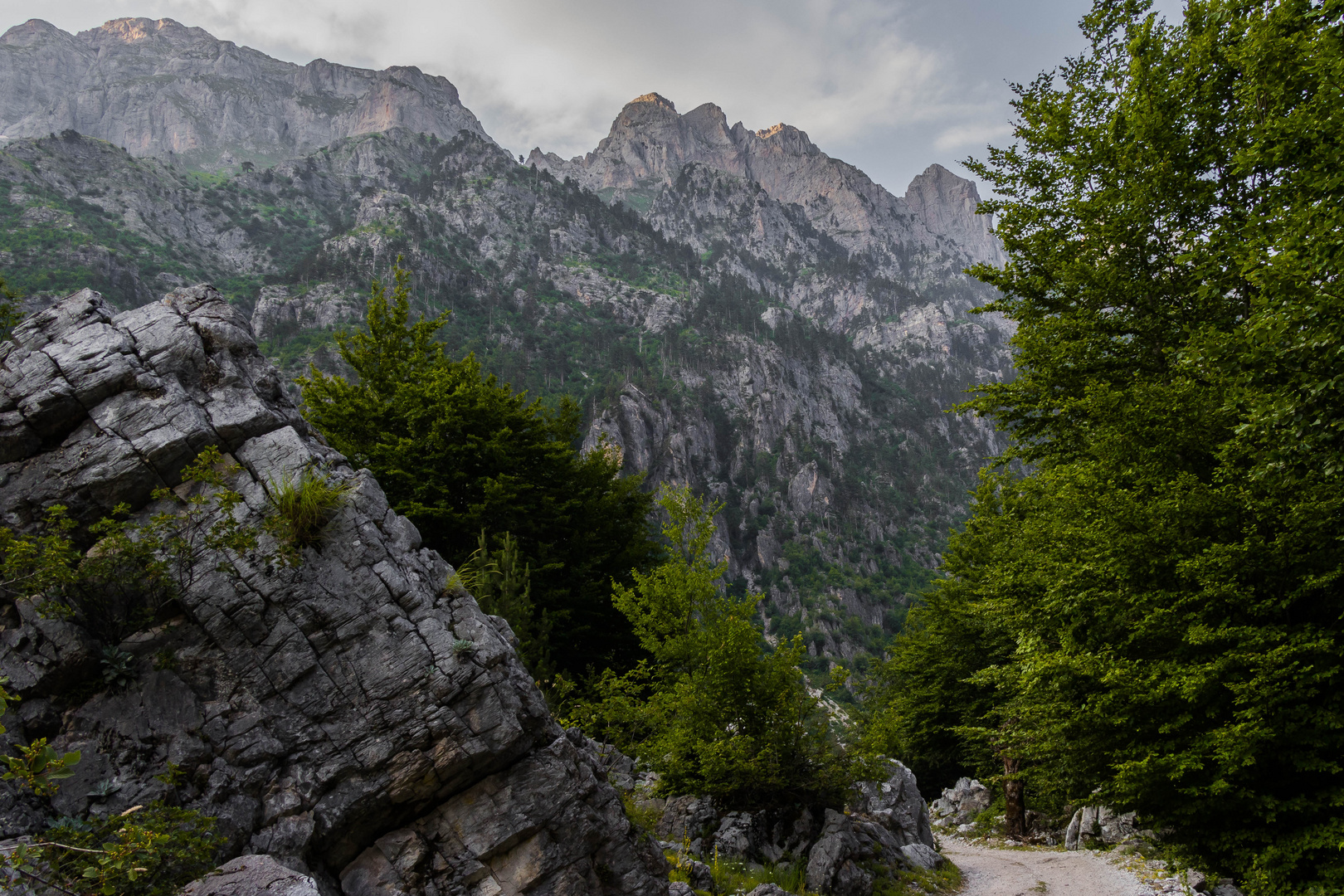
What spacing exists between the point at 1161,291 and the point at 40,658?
14.9 metres

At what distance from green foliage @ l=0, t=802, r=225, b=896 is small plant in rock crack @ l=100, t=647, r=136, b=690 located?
4.02 ft

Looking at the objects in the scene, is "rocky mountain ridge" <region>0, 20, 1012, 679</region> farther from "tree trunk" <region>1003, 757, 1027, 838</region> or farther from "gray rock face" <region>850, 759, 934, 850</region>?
"gray rock face" <region>850, 759, 934, 850</region>

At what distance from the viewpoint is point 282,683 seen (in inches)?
255

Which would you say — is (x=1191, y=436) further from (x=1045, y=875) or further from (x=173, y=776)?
(x=173, y=776)

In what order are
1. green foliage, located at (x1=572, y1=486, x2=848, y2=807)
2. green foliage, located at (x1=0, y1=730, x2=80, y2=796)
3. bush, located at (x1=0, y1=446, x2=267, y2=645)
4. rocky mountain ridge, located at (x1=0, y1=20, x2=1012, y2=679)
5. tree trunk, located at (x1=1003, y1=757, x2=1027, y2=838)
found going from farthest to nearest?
rocky mountain ridge, located at (x1=0, y1=20, x2=1012, y2=679) → tree trunk, located at (x1=1003, y1=757, x2=1027, y2=838) → green foliage, located at (x1=572, y1=486, x2=848, y2=807) → bush, located at (x1=0, y1=446, x2=267, y2=645) → green foliage, located at (x1=0, y1=730, x2=80, y2=796)

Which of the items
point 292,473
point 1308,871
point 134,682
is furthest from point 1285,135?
point 134,682

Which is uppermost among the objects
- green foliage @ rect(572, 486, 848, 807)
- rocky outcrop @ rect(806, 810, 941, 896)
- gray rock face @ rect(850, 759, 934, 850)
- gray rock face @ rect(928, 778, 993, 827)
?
green foliage @ rect(572, 486, 848, 807)

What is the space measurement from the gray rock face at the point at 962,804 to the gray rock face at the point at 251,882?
77.2 ft

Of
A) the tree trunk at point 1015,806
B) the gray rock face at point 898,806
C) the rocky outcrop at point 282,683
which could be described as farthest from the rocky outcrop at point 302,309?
the tree trunk at point 1015,806

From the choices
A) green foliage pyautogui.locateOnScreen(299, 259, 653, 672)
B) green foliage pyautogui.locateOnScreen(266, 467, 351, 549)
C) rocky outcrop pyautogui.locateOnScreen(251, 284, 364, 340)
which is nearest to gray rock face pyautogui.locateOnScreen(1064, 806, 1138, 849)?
green foliage pyautogui.locateOnScreen(299, 259, 653, 672)

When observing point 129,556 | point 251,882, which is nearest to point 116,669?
point 129,556

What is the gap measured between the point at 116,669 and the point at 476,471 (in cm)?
1256

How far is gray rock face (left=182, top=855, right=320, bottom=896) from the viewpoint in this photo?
451 cm

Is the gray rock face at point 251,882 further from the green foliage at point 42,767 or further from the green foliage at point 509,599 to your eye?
the green foliage at point 509,599
